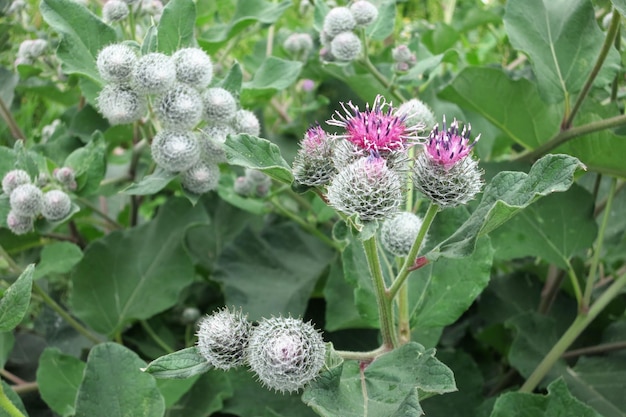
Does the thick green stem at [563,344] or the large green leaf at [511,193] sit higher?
the large green leaf at [511,193]

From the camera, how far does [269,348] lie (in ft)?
3.67

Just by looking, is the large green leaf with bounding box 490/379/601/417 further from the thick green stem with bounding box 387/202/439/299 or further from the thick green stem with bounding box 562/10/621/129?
the thick green stem with bounding box 562/10/621/129

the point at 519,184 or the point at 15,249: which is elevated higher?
the point at 519,184

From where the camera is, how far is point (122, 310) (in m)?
2.08

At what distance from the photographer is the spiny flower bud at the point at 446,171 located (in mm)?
1156

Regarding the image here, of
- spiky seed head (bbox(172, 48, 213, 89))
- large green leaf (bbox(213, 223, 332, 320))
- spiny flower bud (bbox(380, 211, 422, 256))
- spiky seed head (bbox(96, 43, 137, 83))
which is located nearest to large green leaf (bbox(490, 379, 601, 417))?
spiny flower bud (bbox(380, 211, 422, 256))

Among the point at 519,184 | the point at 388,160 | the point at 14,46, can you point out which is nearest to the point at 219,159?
the point at 388,160

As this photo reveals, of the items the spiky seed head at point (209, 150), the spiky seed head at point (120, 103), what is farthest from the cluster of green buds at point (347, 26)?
the spiky seed head at point (120, 103)

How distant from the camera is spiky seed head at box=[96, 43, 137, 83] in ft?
5.19

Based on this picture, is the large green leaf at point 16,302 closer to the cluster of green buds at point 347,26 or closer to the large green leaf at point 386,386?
the large green leaf at point 386,386

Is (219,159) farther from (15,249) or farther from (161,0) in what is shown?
(15,249)

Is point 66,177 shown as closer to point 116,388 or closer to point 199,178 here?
point 199,178

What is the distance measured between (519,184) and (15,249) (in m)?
1.70

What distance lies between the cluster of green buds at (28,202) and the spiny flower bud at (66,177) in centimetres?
5
